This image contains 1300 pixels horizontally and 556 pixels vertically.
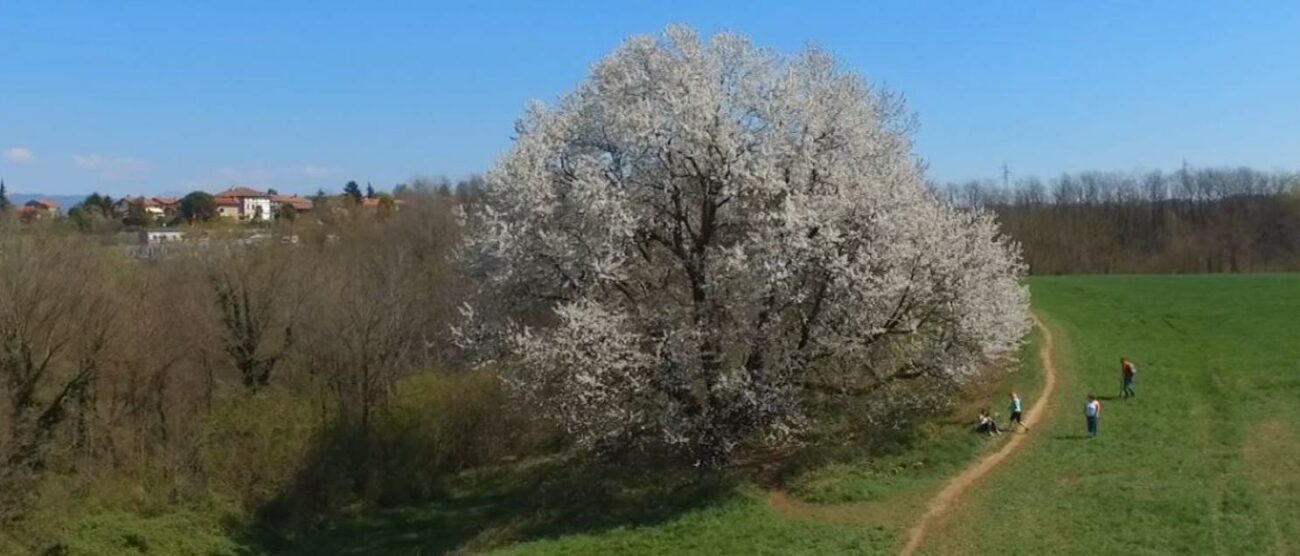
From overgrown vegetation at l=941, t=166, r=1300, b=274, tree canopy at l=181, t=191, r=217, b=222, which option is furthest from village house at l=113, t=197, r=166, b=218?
overgrown vegetation at l=941, t=166, r=1300, b=274

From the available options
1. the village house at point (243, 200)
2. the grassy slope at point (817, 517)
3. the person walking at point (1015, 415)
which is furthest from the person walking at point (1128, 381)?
the village house at point (243, 200)

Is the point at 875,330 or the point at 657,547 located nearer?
the point at 657,547

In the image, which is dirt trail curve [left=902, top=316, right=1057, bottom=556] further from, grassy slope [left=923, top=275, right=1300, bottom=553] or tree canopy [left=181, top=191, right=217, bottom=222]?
tree canopy [left=181, top=191, right=217, bottom=222]

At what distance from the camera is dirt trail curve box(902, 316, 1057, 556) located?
79.9ft

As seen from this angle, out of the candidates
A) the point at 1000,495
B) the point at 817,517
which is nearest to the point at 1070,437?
the point at 1000,495

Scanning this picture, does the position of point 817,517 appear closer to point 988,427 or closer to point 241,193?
point 988,427

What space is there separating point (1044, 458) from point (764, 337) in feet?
24.9

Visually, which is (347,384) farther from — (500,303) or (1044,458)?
(1044,458)

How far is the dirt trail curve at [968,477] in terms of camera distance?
2434 cm

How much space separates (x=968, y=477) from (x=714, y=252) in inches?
326

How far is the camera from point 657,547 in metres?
25.3

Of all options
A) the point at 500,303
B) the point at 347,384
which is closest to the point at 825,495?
the point at 500,303

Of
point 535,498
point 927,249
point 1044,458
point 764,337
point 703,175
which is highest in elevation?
point 703,175

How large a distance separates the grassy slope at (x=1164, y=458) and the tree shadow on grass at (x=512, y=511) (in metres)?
7.32
